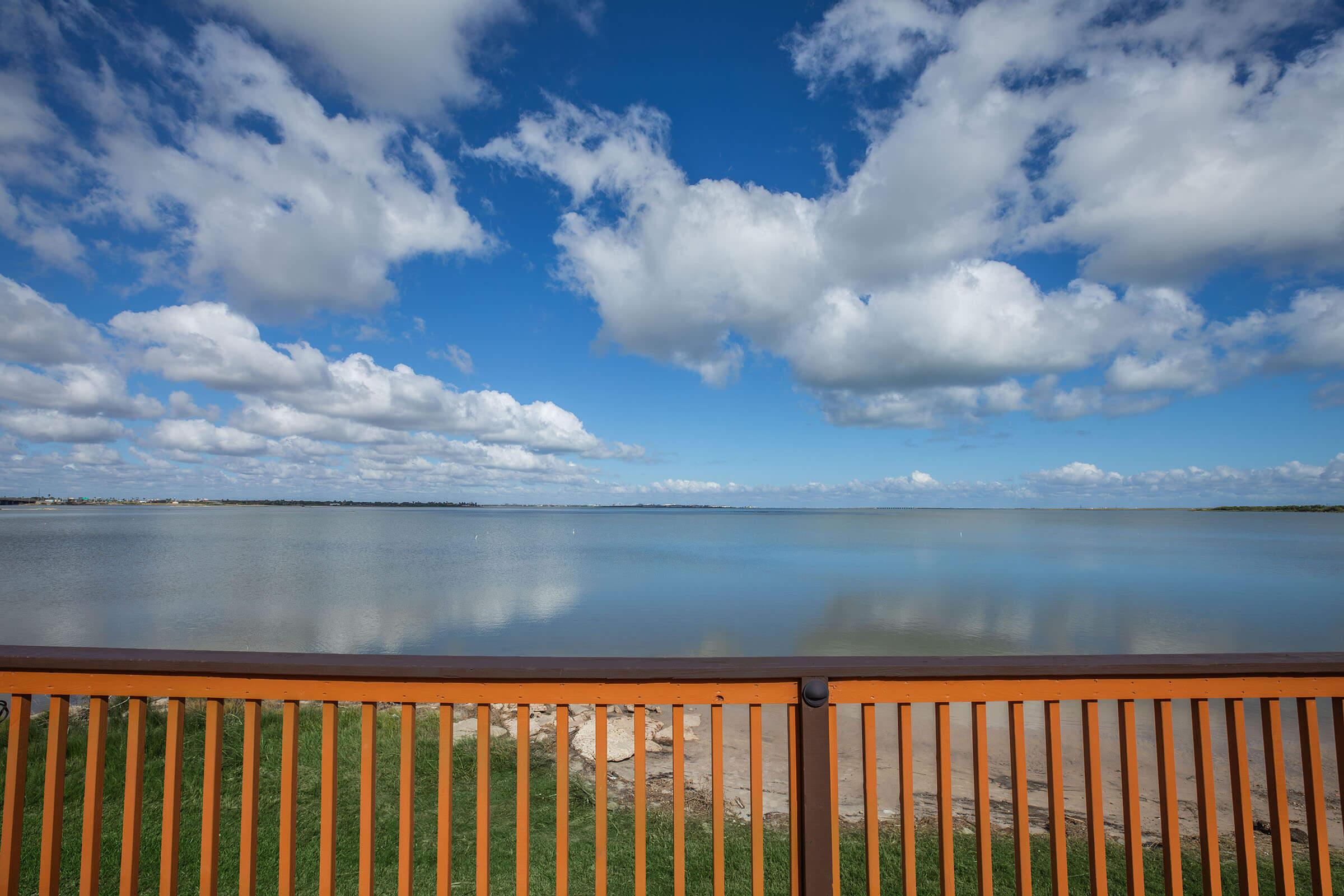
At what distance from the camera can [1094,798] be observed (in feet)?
7.74

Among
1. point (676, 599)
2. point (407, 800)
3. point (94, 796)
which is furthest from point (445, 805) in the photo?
point (676, 599)

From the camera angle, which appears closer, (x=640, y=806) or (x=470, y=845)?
(x=640, y=806)

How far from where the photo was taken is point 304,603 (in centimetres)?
2434

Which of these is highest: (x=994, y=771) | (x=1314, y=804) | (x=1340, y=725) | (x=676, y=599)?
(x=1340, y=725)

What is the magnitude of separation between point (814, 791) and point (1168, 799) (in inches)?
50.8

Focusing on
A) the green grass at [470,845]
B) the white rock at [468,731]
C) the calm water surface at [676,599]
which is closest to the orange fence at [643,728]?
the green grass at [470,845]

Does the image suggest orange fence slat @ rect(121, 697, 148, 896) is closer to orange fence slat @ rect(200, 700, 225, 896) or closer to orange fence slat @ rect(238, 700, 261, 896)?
orange fence slat @ rect(200, 700, 225, 896)

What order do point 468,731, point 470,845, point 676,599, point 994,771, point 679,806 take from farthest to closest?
point 676,599
point 468,731
point 994,771
point 470,845
point 679,806

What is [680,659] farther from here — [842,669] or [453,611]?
[453,611]

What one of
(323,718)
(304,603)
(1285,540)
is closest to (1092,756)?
(323,718)

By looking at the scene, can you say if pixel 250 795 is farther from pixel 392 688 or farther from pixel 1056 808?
pixel 1056 808

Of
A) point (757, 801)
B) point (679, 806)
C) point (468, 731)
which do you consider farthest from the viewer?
point (468, 731)

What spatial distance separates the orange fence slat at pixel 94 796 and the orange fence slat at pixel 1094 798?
316 cm

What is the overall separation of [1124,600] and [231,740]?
1126 inches
